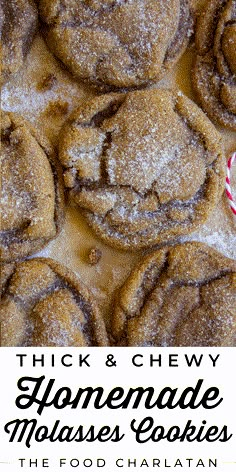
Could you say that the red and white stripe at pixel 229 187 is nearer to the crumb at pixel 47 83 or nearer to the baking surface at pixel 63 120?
the baking surface at pixel 63 120

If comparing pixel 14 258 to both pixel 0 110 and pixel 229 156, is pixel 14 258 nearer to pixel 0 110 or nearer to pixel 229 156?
pixel 0 110

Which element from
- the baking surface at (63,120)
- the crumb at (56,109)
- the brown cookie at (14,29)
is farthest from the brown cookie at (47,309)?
the brown cookie at (14,29)

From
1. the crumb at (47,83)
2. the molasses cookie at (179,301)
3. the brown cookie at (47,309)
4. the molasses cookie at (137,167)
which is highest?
the crumb at (47,83)

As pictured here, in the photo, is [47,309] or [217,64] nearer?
[47,309]

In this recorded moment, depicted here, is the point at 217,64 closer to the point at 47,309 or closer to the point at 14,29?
the point at 14,29

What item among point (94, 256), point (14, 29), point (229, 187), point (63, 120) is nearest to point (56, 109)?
point (63, 120)
